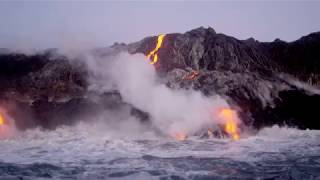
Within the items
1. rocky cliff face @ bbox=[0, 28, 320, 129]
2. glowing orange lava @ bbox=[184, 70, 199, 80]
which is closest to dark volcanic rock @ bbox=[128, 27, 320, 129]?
rocky cliff face @ bbox=[0, 28, 320, 129]

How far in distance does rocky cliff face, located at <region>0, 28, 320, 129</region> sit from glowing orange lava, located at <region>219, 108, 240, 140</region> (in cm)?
61

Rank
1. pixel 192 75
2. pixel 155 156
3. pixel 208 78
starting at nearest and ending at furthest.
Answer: pixel 155 156, pixel 208 78, pixel 192 75

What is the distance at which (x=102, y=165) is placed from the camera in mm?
12258

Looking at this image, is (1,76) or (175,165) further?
(1,76)

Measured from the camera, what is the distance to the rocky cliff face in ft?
66.1

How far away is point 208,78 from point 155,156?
7.73 m

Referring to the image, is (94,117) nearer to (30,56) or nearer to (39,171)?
(30,56)

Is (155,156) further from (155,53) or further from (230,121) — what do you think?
(155,53)

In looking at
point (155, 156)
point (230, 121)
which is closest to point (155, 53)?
point (230, 121)

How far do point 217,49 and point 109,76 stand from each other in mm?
5921

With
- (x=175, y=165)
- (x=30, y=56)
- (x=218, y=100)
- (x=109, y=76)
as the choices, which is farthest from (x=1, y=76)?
(x=175, y=165)

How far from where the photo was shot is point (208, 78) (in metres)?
20.5

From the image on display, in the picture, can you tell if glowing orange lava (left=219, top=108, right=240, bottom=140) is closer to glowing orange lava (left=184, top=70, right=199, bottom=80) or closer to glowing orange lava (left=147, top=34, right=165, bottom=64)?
glowing orange lava (left=184, top=70, right=199, bottom=80)

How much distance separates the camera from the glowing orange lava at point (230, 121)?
59.2 ft
